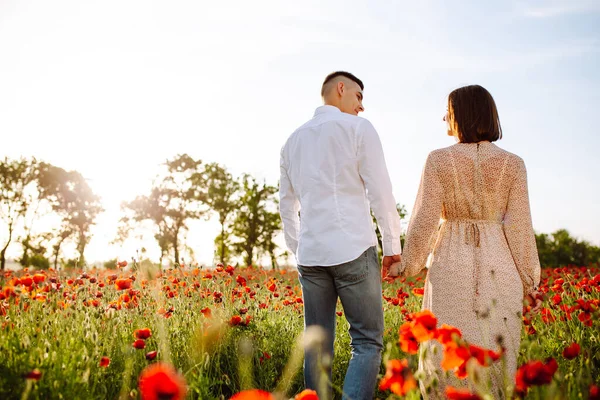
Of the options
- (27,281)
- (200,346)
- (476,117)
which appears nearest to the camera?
(476,117)

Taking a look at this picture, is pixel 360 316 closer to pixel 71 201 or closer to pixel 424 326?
pixel 424 326

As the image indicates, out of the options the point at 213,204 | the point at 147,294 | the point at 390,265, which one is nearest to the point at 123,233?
the point at 213,204

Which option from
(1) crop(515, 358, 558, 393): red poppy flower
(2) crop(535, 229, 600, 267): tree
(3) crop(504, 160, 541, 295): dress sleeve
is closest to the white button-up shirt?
(3) crop(504, 160, 541, 295): dress sleeve

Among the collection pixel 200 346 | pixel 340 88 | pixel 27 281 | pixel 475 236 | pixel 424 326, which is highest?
pixel 340 88

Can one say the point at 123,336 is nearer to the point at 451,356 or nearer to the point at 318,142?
the point at 318,142

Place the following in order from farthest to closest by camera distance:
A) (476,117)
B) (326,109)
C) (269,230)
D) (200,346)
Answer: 1. (269,230)
2. (200,346)
3. (326,109)
4. (476,117)

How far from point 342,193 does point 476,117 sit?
86 centimetres

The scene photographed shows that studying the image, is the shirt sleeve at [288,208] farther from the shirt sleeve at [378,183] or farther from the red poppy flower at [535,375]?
the red poppy flower at [535,375]

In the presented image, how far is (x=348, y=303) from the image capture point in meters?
2.68

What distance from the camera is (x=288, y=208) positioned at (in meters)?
3.20

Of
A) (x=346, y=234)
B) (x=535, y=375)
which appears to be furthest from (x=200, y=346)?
(x=535, y=375)

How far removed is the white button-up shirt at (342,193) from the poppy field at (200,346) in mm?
484

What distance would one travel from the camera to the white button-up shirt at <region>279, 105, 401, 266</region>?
268cm

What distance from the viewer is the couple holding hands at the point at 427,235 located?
8.57 ft
